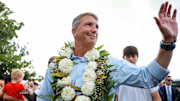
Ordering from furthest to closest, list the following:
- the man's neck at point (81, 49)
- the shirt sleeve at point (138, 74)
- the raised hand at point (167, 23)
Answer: the man's neck at point (81, 49) < the shirt sleeve at point (138, 74) < the raised hand at point (167, 23)

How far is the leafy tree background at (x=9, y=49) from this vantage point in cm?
2472

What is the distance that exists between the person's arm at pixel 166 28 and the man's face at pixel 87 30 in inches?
43.9

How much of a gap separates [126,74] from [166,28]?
0.70 meters

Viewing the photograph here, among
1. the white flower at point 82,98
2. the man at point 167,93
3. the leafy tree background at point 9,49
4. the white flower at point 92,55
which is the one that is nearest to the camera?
the white flower at point 82,98

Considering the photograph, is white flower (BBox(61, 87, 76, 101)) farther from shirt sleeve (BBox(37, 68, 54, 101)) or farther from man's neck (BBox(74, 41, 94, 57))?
man's neck (BBox(74, 41, 94, 57))

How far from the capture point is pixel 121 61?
Result: 8.94 ft

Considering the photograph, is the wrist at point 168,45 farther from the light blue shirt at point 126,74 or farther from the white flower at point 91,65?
the white flower at point 91,65

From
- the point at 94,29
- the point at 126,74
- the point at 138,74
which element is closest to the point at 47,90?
the point at 94,29

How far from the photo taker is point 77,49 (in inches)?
129

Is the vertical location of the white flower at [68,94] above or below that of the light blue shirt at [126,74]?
below

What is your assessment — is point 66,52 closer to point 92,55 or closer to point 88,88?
point 92,55

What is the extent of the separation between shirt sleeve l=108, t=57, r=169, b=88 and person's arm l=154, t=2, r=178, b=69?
7 cm

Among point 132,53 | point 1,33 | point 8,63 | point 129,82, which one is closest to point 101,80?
point 129,82

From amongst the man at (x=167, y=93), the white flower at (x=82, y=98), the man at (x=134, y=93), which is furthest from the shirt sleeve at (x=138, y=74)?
the man at (x=167, y=93)
